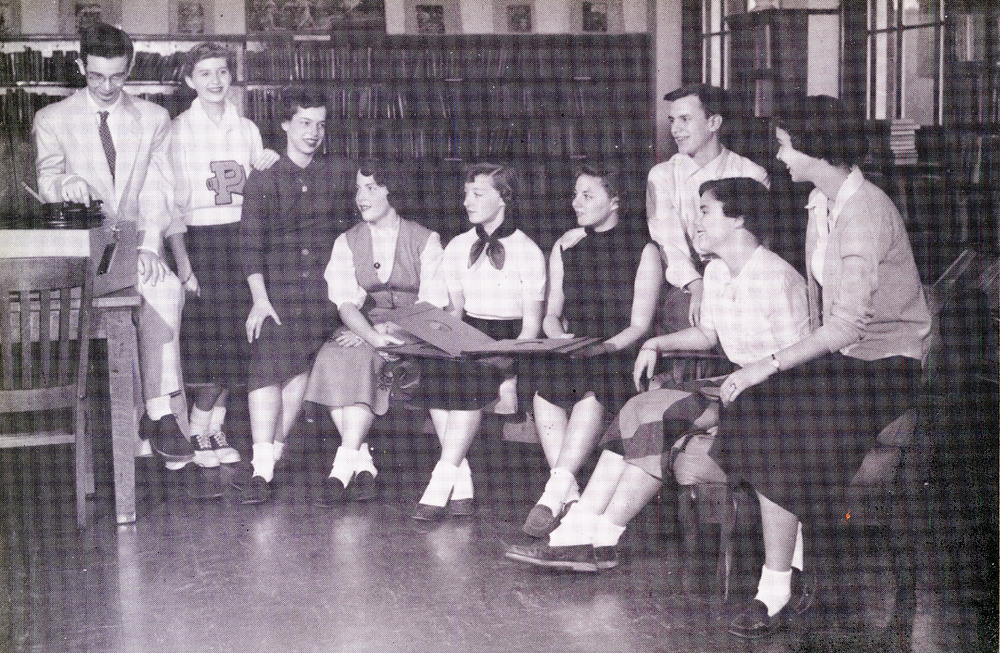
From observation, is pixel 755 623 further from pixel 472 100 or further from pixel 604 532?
pixel 472 100

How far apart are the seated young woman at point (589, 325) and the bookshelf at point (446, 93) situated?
1.39 metres

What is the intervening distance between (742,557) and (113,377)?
2.41m

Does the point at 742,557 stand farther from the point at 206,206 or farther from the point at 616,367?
the point at 206,206

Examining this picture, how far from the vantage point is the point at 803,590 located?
358 centimetres

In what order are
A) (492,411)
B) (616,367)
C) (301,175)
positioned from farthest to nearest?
(301,175)
(492,411)
(616,367)

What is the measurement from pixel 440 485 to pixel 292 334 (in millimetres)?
970

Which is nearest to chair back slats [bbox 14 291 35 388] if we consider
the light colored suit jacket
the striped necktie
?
the light colored suit jacket

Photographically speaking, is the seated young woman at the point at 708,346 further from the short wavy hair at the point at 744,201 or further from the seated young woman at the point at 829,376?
the seated young woman at the point at 829,376

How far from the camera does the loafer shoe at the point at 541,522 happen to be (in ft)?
13.9

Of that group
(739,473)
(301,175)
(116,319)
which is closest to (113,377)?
(116,319)

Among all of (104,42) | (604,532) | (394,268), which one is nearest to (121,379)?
(394,268)

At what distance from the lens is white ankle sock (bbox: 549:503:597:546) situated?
12.9 ft

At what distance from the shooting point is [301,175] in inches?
199

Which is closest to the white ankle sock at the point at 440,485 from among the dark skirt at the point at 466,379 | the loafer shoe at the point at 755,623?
the dark skirt at the point at 466,379
